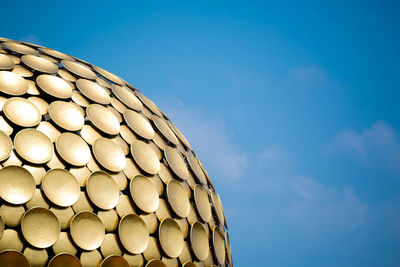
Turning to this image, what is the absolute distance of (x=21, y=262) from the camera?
73.9 inches

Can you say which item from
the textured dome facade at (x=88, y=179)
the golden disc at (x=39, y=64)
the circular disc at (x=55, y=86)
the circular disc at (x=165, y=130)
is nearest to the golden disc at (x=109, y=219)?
the textured dome facade at (x=88, y=179)

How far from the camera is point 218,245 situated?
288 centimetres

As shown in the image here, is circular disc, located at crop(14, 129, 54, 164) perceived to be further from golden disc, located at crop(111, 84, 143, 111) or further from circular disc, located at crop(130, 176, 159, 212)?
golden disc, located at crop(111, 84, 143, 111)

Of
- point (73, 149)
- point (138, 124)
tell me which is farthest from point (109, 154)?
point (138, 124)

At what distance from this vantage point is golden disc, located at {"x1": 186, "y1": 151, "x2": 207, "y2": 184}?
304 centimetres

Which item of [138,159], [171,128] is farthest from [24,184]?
[171,128]

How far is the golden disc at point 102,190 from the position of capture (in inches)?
86.0

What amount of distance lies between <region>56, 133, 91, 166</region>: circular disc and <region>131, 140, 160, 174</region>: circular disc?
1.08 feet

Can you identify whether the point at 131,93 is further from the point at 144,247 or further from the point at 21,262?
the point at 21,262

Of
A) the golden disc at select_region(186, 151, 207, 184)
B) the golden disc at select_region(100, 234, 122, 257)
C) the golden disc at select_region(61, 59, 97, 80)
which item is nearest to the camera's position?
the golden disc at select_region(100, 234, 122, 257)

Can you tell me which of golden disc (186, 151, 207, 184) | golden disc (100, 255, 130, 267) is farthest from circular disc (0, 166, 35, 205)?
golden disc (186, 151, 207, 184)

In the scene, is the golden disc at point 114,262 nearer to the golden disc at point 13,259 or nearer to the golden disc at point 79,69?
the golden disc at point 13,259

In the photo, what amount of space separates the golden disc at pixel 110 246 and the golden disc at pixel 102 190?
0.16 metres

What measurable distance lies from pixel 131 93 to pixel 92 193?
1.19 metres
